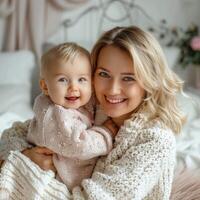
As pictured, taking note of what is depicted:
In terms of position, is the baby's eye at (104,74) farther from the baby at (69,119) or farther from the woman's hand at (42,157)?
the woman's hand at (42,157)

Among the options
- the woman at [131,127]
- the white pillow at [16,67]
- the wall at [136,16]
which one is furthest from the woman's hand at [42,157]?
the wall at [136,16]

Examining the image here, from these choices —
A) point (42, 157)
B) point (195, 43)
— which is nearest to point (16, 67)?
point (195, 43)

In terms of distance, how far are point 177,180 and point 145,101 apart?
638 mm

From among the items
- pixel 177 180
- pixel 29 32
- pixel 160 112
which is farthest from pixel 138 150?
pixel 29 32

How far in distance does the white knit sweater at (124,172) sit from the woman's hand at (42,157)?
2 cm

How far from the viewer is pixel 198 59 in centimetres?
396

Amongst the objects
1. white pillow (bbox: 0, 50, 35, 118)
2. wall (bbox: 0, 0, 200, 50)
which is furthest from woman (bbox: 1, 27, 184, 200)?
wall (bbox: 0, 0, 200, 50)

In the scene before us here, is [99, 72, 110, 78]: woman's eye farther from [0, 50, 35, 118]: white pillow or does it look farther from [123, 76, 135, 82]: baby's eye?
[0, 50, 35, 118]: white pillow

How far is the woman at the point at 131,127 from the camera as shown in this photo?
1.25m

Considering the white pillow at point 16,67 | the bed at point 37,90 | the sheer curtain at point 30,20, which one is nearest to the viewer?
the bed at point 37,90

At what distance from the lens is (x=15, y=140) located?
4.86ft

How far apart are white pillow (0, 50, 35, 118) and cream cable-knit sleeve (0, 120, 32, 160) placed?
1.36 meters

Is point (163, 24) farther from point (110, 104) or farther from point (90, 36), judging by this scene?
point (110, 104)

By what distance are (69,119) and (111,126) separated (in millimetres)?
163
